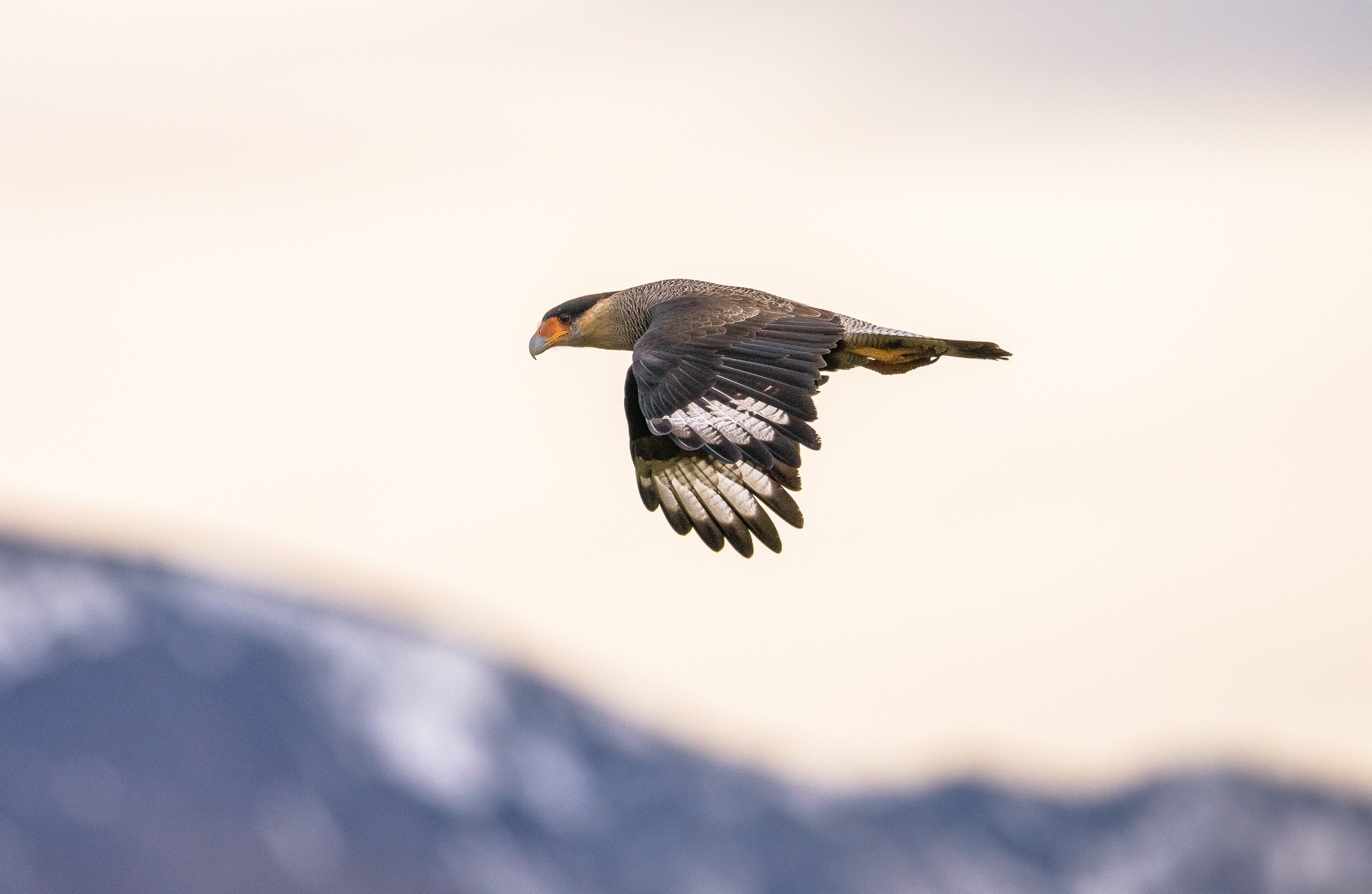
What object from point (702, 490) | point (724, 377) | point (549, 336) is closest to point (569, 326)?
point (549, 336)

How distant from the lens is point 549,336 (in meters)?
18.6

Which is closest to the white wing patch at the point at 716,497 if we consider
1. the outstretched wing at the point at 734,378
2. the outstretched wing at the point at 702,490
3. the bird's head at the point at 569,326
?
the outstretched wing at the point at 702,490

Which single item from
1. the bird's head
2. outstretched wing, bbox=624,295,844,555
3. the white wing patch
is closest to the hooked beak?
the bird's head

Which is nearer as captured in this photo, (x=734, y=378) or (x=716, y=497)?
(x=734, y=378)

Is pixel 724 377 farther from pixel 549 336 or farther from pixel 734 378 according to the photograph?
pixel 549 336

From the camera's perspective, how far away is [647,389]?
15.3 metres

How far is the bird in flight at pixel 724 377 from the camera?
14664 millimetres

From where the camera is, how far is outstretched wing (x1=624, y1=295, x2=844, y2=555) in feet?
47.9

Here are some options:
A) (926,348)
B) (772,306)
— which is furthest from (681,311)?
(926,348)

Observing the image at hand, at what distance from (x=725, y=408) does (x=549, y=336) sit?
160 inches

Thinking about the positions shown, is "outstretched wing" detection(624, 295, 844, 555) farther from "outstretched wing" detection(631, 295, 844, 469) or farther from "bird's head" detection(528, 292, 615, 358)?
"bird's head" detection(528, 292, 615, 358)

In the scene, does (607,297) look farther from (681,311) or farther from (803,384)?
(803,384)

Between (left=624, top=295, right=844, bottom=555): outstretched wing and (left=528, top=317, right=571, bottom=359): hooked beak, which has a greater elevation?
(left=528, top=317, right=571, bottom=359): hooked beak

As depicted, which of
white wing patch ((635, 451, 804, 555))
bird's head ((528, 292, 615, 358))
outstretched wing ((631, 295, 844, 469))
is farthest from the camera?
bird's head ((528, 292, 615, 358))
